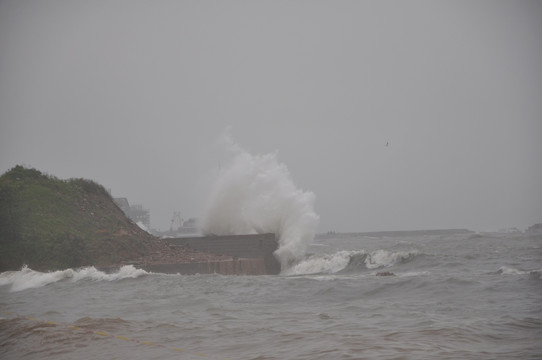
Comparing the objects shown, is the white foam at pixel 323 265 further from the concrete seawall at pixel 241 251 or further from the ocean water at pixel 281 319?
the ocean water at pixel 281 319

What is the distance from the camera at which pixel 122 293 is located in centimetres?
1348

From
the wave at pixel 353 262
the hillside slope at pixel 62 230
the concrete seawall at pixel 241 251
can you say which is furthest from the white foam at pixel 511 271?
the hillside slope at pixel 62 230

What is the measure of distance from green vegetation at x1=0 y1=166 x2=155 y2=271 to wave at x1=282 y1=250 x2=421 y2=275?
25.6 feet

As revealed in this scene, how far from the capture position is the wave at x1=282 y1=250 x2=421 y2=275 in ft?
73.1

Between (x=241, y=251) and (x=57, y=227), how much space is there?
8.37 metres

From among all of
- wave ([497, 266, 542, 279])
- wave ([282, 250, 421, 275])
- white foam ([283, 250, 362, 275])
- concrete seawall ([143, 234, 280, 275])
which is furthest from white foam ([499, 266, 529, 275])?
concrete seawall ([143, 234, 280, 275])

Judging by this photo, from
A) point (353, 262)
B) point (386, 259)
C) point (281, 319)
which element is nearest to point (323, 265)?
point (353, 262)

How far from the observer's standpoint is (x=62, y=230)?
22.5 m

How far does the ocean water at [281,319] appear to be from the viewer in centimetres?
638

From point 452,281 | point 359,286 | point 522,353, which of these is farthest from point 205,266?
point 522,353

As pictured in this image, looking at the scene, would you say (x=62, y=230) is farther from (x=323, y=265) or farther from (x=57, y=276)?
(x=323, y=265)

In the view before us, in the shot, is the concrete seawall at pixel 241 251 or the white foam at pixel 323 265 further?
the white foam at pixel 323 265

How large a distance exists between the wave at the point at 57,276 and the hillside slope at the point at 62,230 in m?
1.98

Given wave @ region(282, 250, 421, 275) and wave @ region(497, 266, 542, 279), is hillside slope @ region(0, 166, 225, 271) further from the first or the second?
wave @ region(497, 266, 542, 279)
